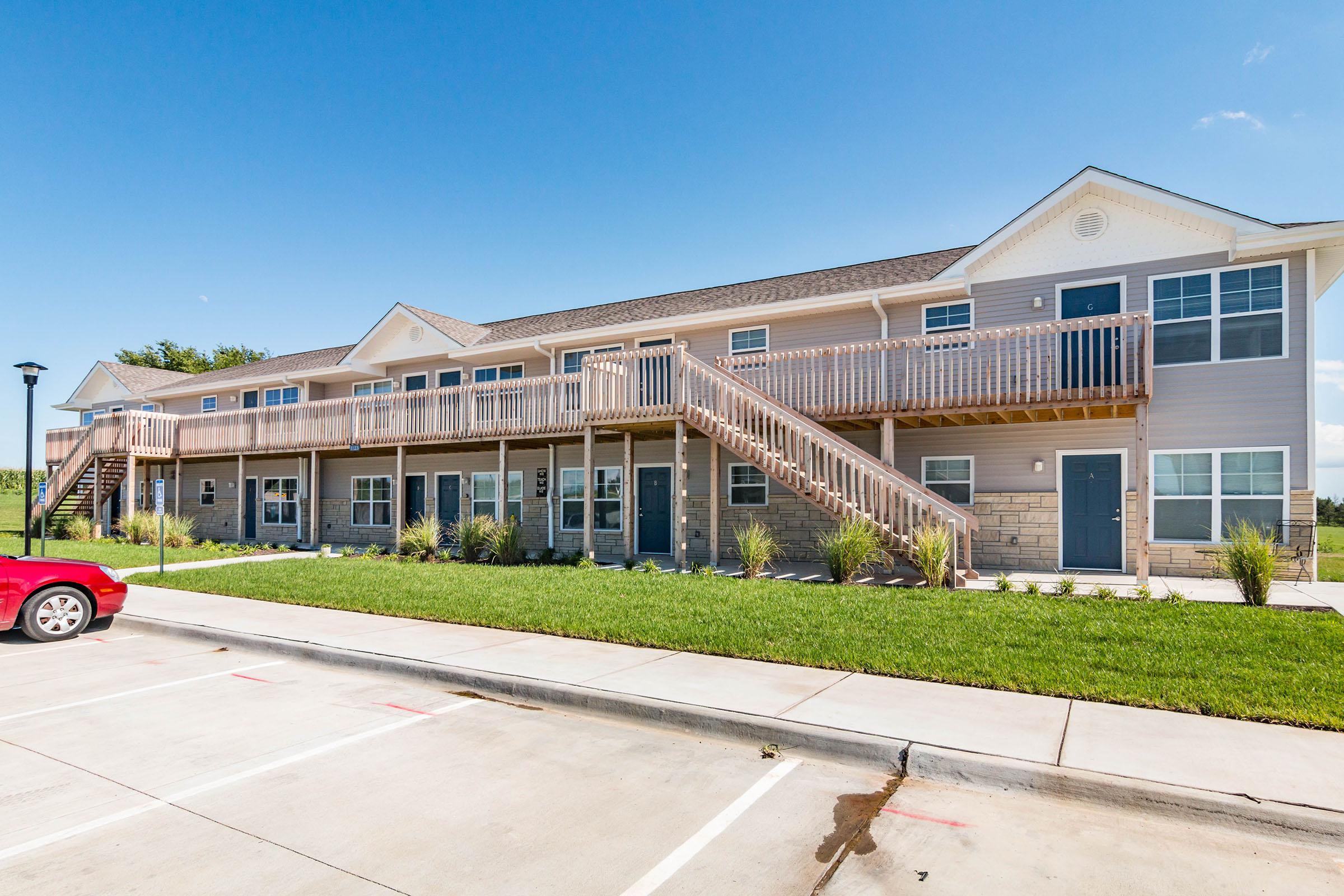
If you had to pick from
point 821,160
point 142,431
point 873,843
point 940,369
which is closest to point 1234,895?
point 873,843

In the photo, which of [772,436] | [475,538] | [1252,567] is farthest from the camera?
[475,538]

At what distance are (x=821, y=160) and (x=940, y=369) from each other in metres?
5.58

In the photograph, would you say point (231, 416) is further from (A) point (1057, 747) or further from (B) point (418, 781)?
(A) point (1057, 747)

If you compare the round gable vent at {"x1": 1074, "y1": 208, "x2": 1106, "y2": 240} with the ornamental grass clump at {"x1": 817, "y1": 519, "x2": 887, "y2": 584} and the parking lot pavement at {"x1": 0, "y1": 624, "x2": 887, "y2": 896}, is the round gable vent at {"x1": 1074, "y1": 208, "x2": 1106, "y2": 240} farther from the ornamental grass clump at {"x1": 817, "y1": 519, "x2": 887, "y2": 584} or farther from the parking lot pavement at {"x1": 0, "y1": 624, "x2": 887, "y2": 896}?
the parking lot pavement at {"x1": 0, "y1": 624, "x2": 887, "y2": 896}

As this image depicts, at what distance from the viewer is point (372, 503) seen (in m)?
22.7

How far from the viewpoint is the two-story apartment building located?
Result: 12.2 meters

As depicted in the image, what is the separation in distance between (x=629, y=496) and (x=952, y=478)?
6.73 metres

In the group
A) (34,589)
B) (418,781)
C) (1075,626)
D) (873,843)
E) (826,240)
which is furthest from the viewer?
(826,240)

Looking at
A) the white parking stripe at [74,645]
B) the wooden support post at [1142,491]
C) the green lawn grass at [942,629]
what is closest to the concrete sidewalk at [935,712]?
the green lawn grass at [942,629]

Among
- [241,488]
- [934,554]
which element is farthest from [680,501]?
[241,488]

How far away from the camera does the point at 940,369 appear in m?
13.2

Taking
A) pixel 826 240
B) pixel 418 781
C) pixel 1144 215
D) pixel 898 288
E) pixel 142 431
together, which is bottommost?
pixel 418 781

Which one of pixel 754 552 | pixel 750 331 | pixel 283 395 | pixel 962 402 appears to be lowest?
pixel 754 552

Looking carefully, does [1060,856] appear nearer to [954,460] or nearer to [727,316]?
[954,460]
